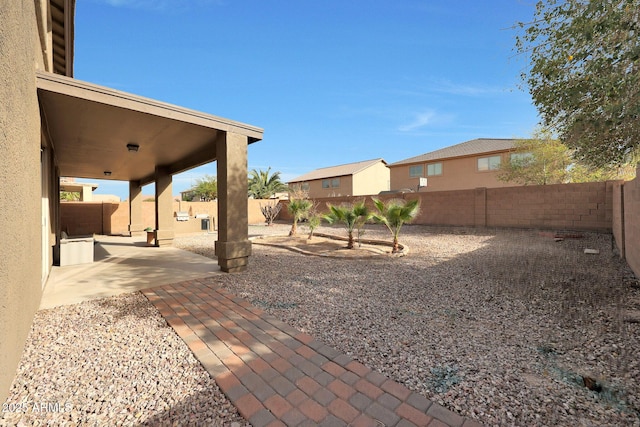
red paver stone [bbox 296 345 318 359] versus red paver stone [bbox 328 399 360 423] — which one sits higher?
red paver stone [bbox 296 345 318 359]

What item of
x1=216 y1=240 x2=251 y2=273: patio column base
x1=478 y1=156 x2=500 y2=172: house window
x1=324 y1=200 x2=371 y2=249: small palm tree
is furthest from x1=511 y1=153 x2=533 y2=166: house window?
x1=216 y1=240 x2=251 y2=273: patio column base

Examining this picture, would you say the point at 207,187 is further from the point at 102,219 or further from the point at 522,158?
the point at 522,158

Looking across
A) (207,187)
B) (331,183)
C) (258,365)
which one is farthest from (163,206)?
(207,187)

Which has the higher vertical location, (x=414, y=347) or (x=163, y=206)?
(x=163, y=206)

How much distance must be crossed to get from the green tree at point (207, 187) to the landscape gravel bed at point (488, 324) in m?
30.2

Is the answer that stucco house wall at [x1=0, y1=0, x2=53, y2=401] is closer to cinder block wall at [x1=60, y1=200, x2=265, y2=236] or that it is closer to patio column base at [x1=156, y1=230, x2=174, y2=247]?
patio column base at [x1=156, y1=230, x2=174, y2=247]

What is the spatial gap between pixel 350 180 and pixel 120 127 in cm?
2461

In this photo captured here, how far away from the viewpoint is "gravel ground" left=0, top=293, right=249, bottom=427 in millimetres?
1935

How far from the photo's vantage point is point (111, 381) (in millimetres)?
2322

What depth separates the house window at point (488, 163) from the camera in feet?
67.7

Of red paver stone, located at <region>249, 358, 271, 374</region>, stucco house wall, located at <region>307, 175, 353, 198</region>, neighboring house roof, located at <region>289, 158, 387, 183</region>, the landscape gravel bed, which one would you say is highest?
neighboring house roof, located at <region>289, 158, 387, 183</region>

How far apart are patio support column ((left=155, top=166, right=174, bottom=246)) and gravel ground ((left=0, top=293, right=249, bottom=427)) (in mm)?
7527

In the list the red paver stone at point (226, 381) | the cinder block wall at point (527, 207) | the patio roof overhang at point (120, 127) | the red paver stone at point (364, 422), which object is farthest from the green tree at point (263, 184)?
the red paver stone at point (364, 422)

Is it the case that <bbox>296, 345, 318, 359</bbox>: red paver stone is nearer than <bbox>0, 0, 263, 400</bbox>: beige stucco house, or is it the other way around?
<bbox>0, 0, 263, 400</bbox>: beige stucco house
